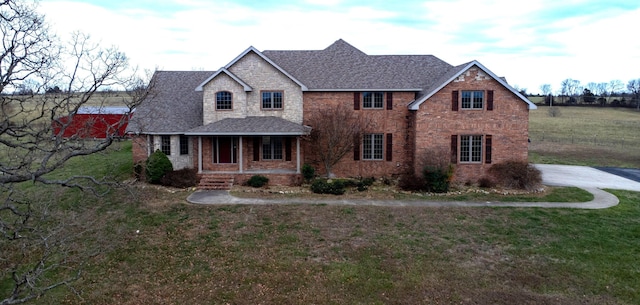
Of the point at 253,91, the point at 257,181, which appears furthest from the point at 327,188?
the point at 253,91

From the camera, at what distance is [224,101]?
24.3 m

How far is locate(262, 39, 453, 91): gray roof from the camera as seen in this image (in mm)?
24812

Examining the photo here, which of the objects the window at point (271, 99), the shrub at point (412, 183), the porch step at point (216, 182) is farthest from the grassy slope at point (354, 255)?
the window at point (271, 99)

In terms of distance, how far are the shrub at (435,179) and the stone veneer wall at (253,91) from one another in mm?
8090

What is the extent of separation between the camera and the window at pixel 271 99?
24656 millimetres

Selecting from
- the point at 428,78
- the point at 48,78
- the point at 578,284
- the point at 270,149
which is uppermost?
the point at 428,78

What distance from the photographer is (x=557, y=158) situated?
35.2m

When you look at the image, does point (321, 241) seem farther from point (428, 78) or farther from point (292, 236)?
point (428, 78)

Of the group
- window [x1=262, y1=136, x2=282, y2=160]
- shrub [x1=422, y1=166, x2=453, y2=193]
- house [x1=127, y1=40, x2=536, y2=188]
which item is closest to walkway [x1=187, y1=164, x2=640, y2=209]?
shrub [x1=422, y1=166, x2=453, y2=193]

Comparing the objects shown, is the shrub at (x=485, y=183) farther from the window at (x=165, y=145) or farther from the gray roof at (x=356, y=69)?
the window at (x=165, y=145)

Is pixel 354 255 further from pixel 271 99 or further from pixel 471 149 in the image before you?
pixel 271 99

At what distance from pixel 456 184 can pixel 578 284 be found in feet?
38.5

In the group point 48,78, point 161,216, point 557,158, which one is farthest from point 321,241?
point 557,158

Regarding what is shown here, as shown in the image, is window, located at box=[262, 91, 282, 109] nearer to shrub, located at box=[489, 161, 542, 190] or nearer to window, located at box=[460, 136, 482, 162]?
window, located at box=[460, 136, 482, 162]
